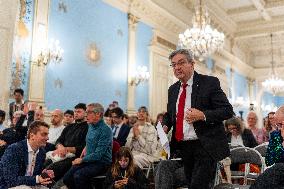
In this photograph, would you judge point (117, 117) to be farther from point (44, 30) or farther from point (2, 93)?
point (44, 30)

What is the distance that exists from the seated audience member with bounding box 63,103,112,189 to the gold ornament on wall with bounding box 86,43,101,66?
388cm

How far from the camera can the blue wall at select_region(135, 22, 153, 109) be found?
A: 998 cm

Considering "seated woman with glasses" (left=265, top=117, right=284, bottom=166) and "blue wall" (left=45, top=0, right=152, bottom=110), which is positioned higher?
"blue wall" (left=45, top=0, right=152, bottom=110)

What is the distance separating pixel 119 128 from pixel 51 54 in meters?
2.45

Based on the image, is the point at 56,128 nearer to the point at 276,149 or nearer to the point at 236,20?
the point at 276,149

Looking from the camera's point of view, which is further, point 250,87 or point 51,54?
point 250,87

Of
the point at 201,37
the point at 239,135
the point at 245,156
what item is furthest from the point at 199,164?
the point at 201,37

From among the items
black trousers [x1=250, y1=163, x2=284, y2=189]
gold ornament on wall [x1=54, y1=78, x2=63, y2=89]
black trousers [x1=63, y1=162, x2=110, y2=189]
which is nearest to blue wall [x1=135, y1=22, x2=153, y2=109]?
gold ornament on wall [x1=54, y1=78, x2=63, y2=89]

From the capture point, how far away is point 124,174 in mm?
4469

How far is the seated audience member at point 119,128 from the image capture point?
570 centimetres

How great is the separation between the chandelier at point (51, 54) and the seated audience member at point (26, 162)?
3921 mm

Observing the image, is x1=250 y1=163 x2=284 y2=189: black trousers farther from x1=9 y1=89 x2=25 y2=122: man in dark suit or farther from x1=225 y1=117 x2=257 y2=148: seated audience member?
x1=9 y1=89 x2=25 y2=122: man in dark suit

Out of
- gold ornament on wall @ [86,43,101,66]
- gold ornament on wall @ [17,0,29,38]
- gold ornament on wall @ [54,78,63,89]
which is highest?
gold ornament on wall @ [17,0,29,38]

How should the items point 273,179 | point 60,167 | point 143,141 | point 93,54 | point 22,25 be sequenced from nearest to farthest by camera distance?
point 273,179 < point 60,167 < point 143,141 < point 22,25 < point 93,54
